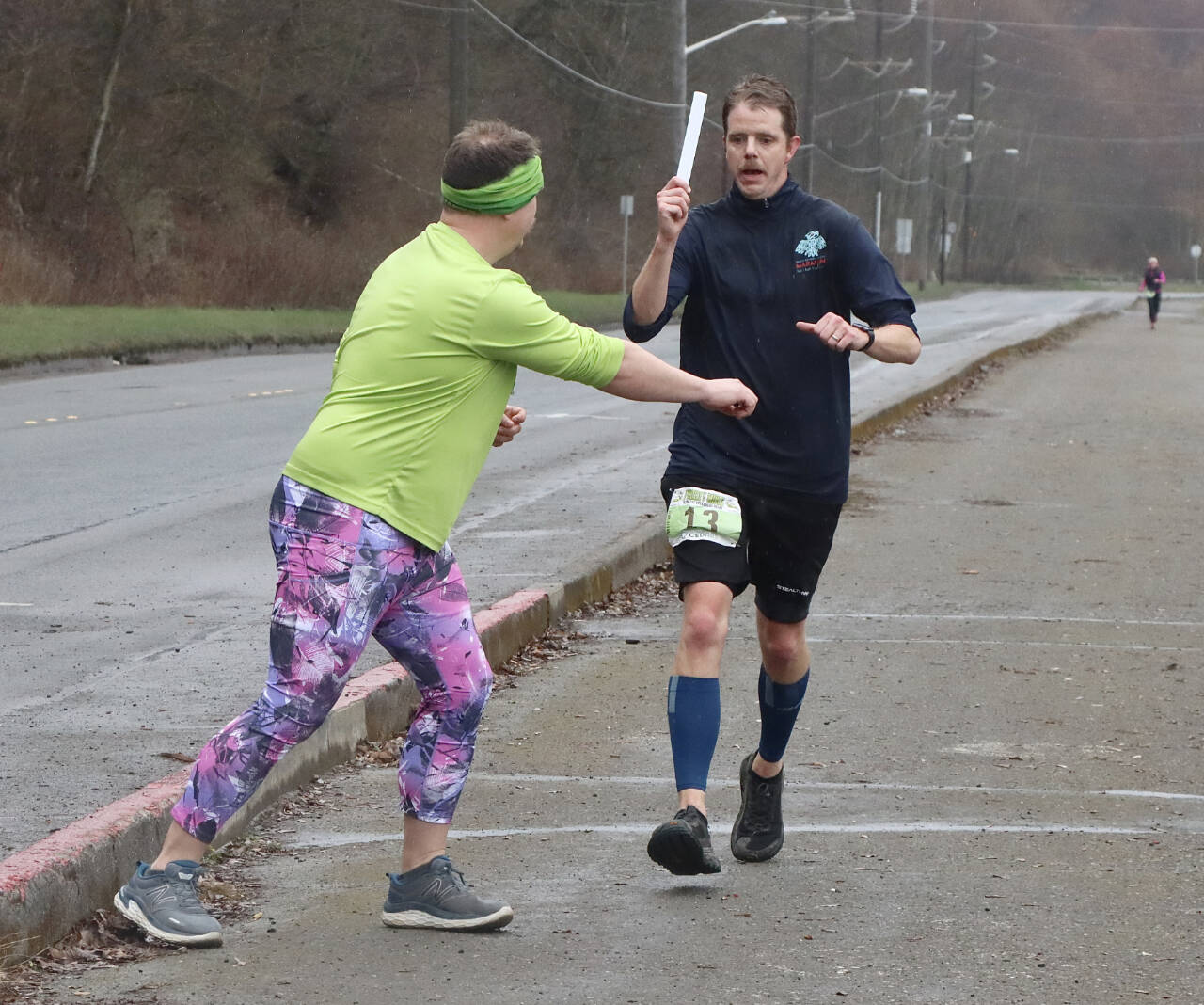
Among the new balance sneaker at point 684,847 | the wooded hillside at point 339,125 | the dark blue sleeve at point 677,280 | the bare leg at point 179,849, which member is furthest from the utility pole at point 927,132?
the bare leg at point 179,849

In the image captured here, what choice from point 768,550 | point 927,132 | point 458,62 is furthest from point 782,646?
point 927,132

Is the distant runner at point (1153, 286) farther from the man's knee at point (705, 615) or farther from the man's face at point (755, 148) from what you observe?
the man's knee at point (705, 615)

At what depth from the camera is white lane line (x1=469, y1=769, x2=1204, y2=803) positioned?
6309mm

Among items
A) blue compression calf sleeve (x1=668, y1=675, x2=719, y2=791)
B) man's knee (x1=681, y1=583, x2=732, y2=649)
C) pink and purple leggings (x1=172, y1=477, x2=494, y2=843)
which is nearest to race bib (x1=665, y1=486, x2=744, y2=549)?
man's knee (x1=681, y1=583, x2=732, y2=649)

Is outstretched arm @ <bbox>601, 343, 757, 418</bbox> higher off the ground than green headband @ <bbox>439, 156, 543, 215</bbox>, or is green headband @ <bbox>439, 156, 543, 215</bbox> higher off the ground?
green headband @ <bbox>439, 156, 543, 215</bbox>

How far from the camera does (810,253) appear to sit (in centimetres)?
555

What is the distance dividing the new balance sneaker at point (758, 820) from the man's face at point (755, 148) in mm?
1608

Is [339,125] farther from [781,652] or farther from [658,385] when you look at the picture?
[658,385]

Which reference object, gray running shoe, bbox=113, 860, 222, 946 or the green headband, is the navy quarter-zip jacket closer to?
the green headband

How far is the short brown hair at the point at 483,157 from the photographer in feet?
15.3

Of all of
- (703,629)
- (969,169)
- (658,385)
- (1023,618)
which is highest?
(658,385)

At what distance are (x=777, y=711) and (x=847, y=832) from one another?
40 cm

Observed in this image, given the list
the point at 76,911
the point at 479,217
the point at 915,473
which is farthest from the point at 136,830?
the point at 915,473

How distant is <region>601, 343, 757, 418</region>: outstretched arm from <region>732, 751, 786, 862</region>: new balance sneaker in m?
1.30
